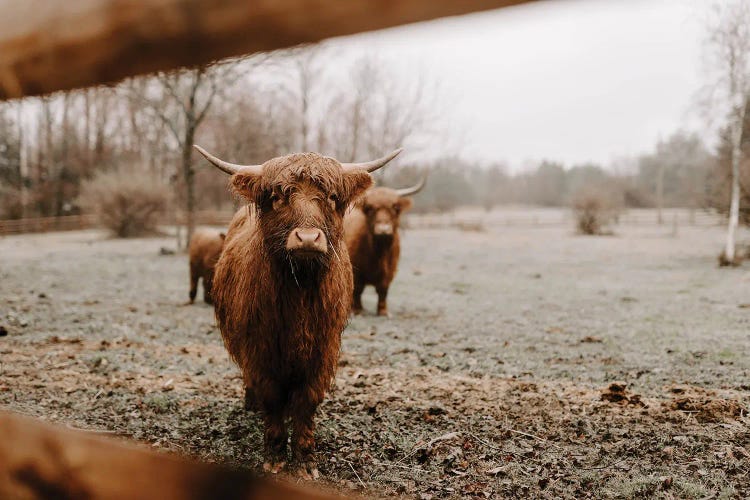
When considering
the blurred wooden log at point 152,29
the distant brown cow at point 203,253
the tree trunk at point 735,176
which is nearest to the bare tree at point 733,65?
the tree trunk at point 735,176

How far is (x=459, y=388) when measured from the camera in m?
5.16

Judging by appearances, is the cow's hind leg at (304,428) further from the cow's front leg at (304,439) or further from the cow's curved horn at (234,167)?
the cow's curved horn at (234,167)

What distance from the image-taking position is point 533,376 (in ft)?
18.2

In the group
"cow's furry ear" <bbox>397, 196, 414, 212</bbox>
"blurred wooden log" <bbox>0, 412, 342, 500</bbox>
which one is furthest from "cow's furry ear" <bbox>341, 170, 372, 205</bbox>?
"cow's furry ear" <bbox>397, 196, 414, 212</bbox>

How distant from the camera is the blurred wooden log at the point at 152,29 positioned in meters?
0.55

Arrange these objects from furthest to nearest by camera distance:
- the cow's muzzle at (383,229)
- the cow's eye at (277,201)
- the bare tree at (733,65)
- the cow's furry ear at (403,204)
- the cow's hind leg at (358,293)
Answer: the bare tree at (733,65)
the cow's hind leg at (358,293)
the cow's furry ear at (403,204)
the cow's muzzle at (383,229)
the cow's eye at (277,201)

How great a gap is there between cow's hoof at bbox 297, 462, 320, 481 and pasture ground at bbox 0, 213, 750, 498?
0.29 feet

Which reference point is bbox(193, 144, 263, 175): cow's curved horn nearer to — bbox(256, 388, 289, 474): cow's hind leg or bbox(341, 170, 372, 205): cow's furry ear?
bbox(341, 170, 372, 205): cow's furry ear

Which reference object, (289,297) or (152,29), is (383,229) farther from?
(152,29)

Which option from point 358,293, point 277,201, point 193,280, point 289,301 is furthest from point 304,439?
point 193,280

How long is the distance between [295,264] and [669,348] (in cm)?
537

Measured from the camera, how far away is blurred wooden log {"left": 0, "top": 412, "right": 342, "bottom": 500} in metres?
0.59

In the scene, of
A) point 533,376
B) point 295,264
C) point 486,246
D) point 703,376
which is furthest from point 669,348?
point 486,246

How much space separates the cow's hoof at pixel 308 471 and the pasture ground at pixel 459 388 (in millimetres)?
88
